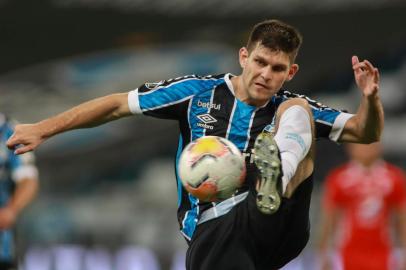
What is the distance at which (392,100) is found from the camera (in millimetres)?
13117

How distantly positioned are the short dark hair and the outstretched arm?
1.09ft

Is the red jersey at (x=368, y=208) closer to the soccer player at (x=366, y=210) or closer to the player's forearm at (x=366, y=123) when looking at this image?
→ the soccer player at (x=366, y=210)

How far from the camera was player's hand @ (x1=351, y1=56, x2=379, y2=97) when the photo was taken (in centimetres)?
565

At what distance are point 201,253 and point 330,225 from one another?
412cm

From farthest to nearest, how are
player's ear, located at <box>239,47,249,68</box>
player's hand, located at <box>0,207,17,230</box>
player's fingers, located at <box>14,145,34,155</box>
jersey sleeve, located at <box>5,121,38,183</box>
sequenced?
jersey sleeve, located at <box>5,121,38,183</box>
player's hand, located at <box>0,207,17,230</box>
player's ear, located at <box>239,47,249,68</box>
player's fingers, located at <box>14,145,34,155</box>

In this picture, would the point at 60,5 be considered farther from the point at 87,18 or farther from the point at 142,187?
the point at 142,187

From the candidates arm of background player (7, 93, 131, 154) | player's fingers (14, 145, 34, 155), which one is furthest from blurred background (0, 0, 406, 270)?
player's fingers (14, 145, 34, 155)

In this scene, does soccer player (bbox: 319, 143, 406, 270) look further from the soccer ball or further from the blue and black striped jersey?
the soccer ball

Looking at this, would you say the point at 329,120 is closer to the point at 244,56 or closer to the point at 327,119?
the point at 327,119

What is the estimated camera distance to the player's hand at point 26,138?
563 centimetres

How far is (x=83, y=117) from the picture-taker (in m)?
5.81

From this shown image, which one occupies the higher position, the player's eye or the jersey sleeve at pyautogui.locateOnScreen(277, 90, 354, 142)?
the player's eye

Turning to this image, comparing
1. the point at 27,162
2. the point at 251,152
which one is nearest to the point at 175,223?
the point at 27,162

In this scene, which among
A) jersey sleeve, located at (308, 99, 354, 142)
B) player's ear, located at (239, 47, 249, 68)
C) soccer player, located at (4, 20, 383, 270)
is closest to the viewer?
soccer player, located at (4, 20, 383, 270)
